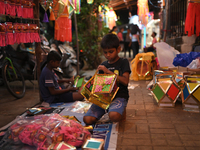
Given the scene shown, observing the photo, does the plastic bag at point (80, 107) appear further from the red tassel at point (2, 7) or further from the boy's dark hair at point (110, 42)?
the red tassel at point (2, 7)

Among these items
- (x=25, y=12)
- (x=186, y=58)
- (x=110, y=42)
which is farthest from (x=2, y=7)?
(x=186, y=58)

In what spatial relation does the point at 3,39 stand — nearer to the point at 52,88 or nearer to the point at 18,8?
the point at 18,8

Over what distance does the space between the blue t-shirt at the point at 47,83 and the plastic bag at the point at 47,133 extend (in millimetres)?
1293

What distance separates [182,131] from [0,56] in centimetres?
377

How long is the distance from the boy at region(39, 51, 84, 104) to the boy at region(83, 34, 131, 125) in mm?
1054

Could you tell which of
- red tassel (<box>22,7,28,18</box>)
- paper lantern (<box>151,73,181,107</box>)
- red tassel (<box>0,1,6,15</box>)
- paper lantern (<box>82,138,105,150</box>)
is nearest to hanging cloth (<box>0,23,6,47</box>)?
red tassel (<box>0,1,6,15</box>)

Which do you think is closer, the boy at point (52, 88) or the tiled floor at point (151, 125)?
the tiled floor at point (151, 125)

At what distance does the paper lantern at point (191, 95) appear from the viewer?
3.17 m

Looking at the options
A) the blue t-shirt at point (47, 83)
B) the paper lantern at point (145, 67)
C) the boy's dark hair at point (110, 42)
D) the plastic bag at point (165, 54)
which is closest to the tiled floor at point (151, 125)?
the blue t-shirt at point (47, 83)

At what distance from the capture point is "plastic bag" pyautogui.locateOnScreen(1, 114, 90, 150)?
2053mm

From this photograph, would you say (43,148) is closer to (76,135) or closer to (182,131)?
(76,135)

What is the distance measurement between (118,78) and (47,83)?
146cm

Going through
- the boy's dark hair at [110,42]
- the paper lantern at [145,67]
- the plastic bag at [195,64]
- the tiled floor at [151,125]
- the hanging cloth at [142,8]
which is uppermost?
the hanging cloth at [142,8]

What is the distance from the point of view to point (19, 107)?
147 inches
